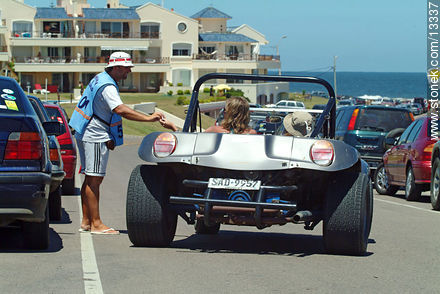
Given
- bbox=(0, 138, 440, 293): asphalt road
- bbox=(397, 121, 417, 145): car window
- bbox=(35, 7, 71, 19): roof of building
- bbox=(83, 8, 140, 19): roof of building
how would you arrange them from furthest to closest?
bbox=(83, 8, 140, 19): roof of building, bbox=(35, 7, 71, 19): roof of building, bbox=(397, 121, 417, 145): car window, bbox=(0, 138, 440, 293): asphalt road

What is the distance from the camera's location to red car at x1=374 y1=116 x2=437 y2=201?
1633 centimetres

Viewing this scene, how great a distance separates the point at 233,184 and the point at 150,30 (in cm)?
9265

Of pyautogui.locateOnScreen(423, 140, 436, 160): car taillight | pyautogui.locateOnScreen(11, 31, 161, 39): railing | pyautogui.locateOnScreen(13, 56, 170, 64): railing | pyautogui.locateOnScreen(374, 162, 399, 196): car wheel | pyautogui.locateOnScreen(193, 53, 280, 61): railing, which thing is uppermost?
pyautogui.locateOnScreen(11, 31, 161, 39): railing

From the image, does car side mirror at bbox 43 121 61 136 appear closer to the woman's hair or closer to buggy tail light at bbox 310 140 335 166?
the woman's hair

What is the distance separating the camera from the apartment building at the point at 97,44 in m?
94.1

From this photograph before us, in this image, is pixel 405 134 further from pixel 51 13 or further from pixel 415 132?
pixel 51 13

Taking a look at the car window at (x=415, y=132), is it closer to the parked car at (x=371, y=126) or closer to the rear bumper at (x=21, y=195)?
the parked car at (x=371, y=126)

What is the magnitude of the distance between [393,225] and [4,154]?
5.51 metres

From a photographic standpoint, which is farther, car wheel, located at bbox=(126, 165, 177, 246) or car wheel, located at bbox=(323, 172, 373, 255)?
car wheel, located at bbox=(126, 165, 177, 246)

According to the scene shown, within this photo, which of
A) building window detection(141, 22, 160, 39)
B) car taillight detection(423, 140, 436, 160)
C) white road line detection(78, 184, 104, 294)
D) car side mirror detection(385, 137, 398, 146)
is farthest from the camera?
building window detection(141, 22, 160, 39)

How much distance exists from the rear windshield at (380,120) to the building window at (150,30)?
78.1 m

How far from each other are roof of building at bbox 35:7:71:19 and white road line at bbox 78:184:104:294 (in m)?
89.0

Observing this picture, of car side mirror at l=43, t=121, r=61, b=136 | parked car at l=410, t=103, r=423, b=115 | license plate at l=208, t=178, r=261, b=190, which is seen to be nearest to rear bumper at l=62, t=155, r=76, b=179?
car side mirror at l=43, t=121, r=61, b=136

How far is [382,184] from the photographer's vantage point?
1931 cm
